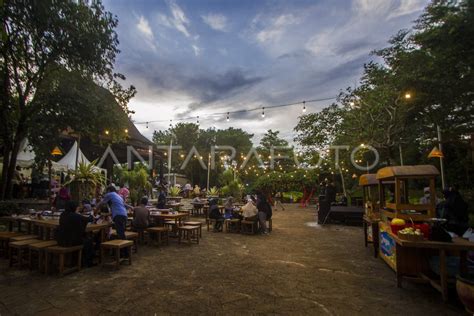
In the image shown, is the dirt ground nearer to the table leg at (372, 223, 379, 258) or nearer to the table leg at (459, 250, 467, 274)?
the table leg at (372, 223, 379, 258)

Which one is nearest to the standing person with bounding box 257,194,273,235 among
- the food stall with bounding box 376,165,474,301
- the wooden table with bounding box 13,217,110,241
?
the food stall with bounding box 376,165,474,301

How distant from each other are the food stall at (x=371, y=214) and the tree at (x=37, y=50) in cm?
1035

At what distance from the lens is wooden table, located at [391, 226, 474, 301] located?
3.61 meters

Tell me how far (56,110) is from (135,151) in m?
7.42

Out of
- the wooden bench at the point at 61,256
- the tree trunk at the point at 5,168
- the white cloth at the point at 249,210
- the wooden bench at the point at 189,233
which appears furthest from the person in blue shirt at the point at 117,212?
the tree trunk at the point at 5,168

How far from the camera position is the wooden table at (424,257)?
361 cm

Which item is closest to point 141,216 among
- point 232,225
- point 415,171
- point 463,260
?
point 232,225

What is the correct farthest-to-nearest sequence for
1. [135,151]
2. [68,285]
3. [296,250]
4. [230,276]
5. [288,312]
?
[135,151] < [296,250] < [230,276] < [68,285] < [288,312]

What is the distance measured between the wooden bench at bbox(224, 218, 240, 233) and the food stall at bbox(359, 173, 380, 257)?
413cm

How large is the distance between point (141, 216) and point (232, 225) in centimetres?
404

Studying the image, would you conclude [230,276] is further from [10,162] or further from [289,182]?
[289,182]

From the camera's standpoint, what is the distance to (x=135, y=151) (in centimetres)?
1622

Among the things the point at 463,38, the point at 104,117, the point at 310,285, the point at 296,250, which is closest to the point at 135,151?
the point at 104,117

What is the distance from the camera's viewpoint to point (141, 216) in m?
6.74
